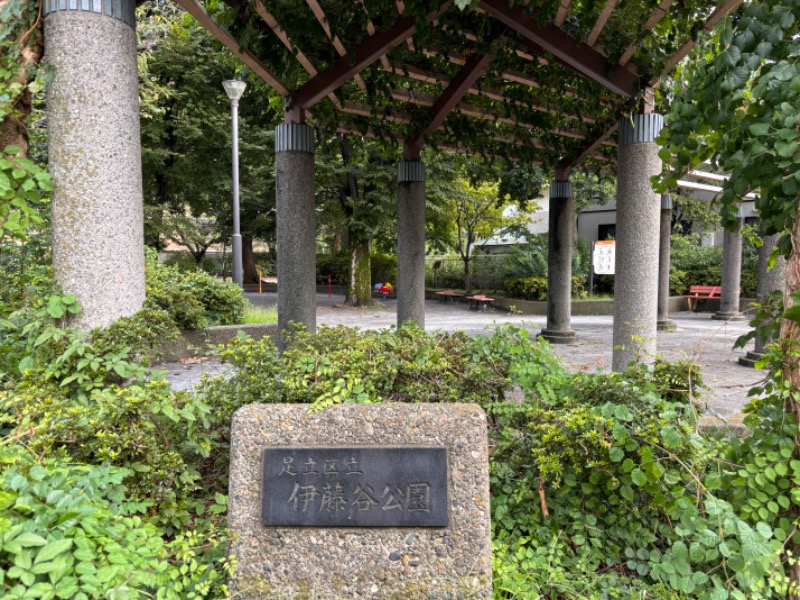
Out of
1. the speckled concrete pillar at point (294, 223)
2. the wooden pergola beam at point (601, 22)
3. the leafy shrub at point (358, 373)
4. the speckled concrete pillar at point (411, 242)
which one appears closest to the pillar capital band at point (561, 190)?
the speckled concrete pillar at point (411, 242)

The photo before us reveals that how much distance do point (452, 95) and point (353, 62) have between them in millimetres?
2246

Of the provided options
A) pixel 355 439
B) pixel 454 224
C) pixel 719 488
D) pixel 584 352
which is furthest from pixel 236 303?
pixel 454 224

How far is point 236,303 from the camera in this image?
34.4 feet

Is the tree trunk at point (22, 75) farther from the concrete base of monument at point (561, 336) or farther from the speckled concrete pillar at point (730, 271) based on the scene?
the speckled concrete pillar at point (730, 271)

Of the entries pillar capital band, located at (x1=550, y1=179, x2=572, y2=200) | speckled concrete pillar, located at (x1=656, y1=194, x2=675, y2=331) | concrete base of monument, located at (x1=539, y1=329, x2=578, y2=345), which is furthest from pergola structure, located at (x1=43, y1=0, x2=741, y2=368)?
speckled concrete pillar, located at (x1=656, y1=194, x2=675, y2=331)

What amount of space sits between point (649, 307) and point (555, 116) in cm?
451

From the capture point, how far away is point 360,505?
260 centimetres

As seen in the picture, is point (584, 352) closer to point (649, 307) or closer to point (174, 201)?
point (649, 307)

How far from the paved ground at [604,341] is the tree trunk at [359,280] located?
73cm

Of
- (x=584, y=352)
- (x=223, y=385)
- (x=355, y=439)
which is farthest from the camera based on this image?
(x=584, y=352)

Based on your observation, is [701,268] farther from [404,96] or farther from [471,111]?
[404,96]

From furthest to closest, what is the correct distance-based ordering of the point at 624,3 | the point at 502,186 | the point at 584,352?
1. the point at 502,186
2. the point at 584,352
3. the point at 624,3

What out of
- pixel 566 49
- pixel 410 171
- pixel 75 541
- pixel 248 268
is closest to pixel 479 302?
pixel 410 171

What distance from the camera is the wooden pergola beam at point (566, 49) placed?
5.55 m
